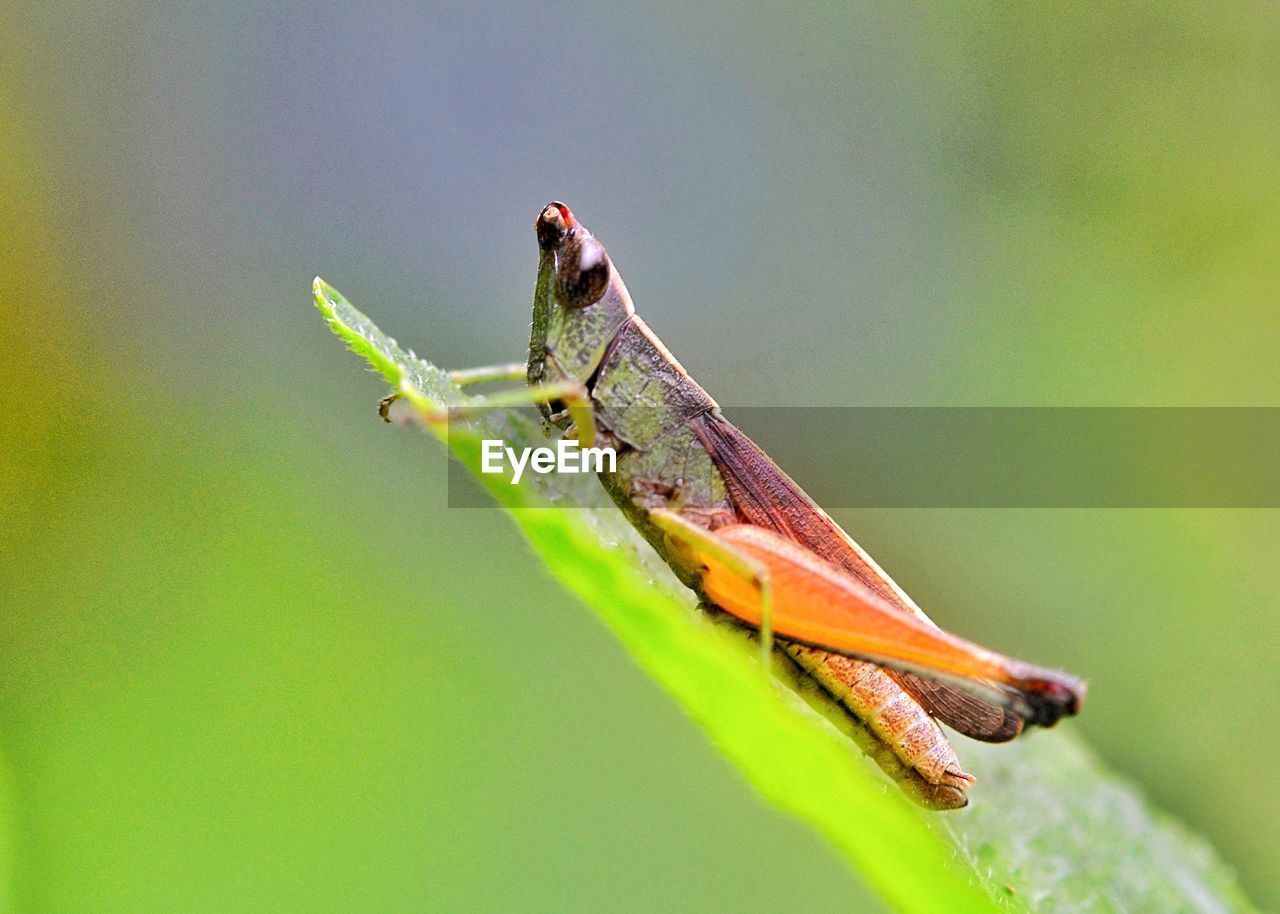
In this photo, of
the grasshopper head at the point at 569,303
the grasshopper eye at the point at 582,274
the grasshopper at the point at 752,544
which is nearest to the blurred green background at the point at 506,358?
the grasshopper at the point at 752,544

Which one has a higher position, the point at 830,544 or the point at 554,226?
the point at 554,226

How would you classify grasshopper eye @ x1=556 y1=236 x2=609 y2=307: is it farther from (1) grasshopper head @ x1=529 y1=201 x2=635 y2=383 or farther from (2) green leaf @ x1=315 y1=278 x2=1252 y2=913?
(2) green leaf @ x1=315 y1=278 x2=1252 y2=913

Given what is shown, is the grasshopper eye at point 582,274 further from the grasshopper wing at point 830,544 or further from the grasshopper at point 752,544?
the grasshopper wing at point 830,544

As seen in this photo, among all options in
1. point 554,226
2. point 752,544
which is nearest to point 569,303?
point 554,226

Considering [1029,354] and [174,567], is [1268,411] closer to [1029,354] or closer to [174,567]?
[1029,354]

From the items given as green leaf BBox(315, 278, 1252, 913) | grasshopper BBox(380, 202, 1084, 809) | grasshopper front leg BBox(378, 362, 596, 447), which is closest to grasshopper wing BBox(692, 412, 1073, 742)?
grasshopper BBox(380, 202, 1084, 809)

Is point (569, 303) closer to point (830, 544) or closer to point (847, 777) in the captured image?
point (830, 544)
